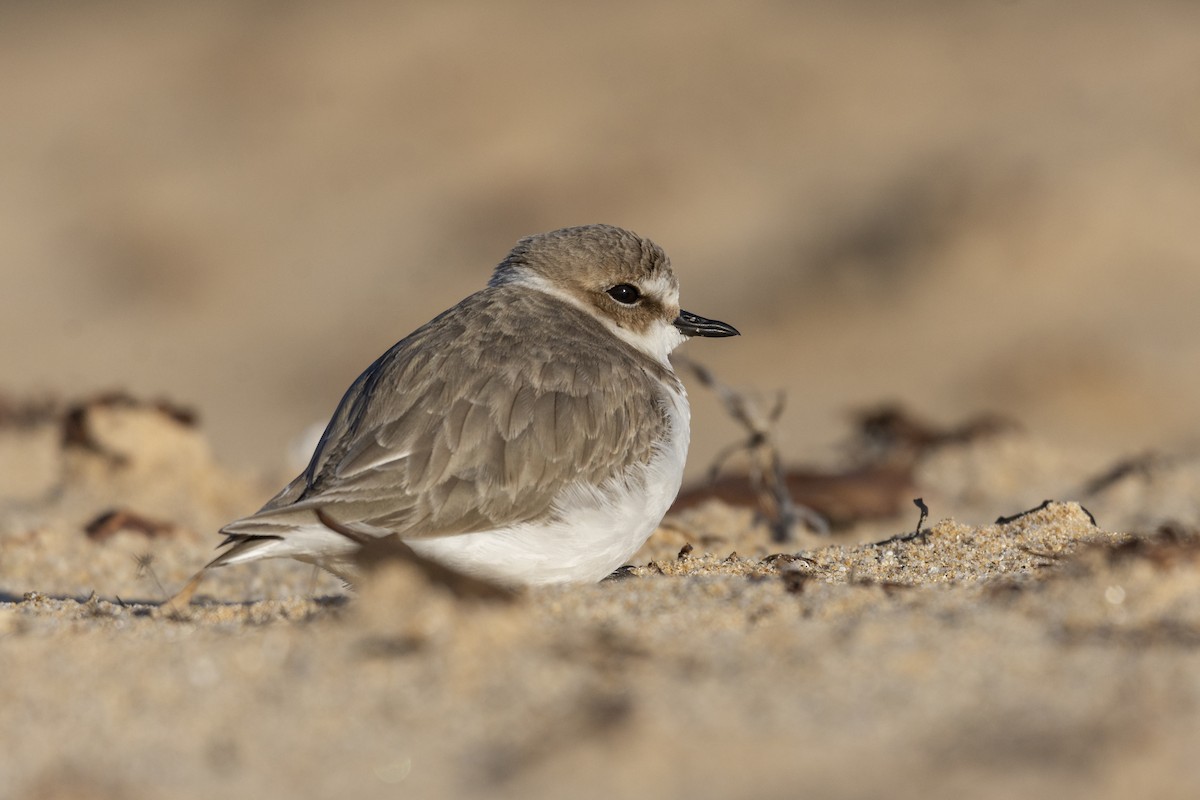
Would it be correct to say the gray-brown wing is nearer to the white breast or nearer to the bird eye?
the white breast

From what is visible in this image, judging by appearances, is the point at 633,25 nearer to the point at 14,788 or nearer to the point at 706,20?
the point at 706,20

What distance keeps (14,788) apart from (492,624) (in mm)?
1062

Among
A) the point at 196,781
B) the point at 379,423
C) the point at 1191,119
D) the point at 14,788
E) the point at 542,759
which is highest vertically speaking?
the point at 1191,119

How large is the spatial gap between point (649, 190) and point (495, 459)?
16.0 meters

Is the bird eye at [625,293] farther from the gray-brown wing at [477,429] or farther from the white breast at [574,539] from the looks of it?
the white breast at [574,539]

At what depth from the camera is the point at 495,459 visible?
14.2ft

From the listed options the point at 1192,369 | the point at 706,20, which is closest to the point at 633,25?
the point at 706,20

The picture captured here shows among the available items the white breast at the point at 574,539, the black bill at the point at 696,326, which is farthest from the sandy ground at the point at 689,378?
the black bill at the point at 696,326

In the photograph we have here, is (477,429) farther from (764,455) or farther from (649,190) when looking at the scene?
(649,190)

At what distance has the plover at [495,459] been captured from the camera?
13.8ft

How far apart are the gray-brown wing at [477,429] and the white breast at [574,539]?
5 centimetres

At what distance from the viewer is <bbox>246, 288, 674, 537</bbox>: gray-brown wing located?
13.9 feet

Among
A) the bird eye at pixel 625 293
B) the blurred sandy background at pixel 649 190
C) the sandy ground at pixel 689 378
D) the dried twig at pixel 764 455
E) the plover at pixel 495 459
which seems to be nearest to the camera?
the sandy ground at pixel 689 378

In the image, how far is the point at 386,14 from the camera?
29.9 meters
